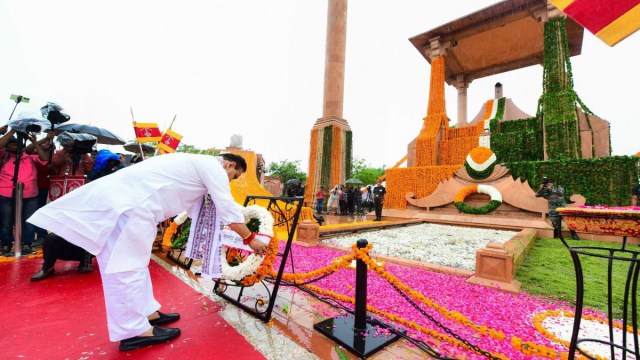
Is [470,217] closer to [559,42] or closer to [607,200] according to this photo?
[607,200]

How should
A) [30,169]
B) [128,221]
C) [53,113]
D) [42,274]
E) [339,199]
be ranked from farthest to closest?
[339,199]
[53,113]
[30,169]
[42,274]
[128,221]

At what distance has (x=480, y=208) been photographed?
12031 mm

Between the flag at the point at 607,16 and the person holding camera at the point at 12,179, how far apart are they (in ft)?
22.4

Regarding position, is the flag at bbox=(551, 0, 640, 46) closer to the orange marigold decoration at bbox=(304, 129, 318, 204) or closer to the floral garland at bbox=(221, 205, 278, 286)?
the floral garland at bbox=(221, 205, 278, 286)

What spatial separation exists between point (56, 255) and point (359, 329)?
151 inches

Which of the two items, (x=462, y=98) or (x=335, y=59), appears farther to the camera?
(x=462, y=98)

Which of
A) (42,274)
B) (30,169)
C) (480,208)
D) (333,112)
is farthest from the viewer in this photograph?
(333,112)

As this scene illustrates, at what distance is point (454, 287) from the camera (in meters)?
3.60

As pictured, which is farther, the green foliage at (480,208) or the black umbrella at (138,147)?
the green foliage at (480,208)

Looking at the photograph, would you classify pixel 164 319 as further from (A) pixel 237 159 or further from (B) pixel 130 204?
(A) pixel 237 159

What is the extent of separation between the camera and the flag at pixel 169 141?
625 centimetres

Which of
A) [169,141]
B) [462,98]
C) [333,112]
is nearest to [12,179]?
[169,141]

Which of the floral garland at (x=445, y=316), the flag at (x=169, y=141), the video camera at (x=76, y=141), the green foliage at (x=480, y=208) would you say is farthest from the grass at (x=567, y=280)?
the flag at (x=169, y=141)

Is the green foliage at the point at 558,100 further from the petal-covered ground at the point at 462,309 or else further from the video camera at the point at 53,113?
the video camera at the point at 53,113
